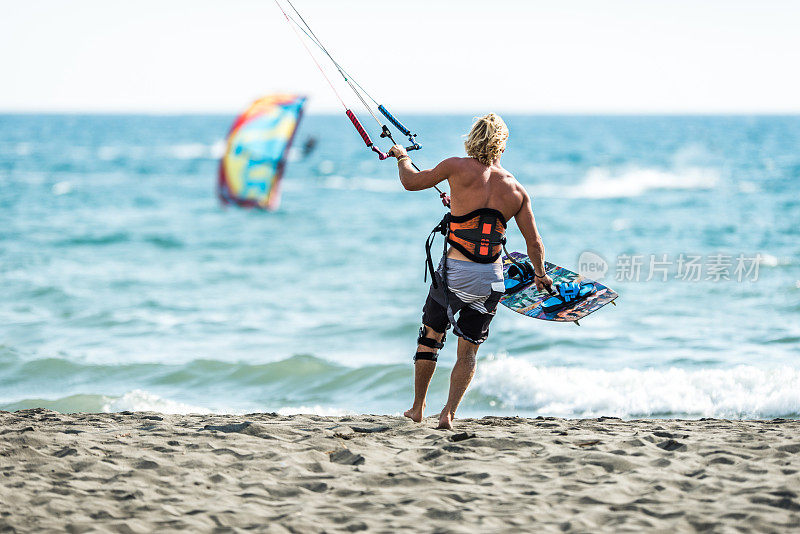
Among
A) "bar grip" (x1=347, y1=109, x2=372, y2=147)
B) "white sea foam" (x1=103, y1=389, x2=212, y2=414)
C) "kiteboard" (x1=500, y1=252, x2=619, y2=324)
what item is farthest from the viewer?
"white sea foam" (x1=103, y1=389, x2=212, y2=414)

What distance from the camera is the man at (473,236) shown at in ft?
16.3

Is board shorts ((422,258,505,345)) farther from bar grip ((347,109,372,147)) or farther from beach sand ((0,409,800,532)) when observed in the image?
bar grip ((347,109,372,147))

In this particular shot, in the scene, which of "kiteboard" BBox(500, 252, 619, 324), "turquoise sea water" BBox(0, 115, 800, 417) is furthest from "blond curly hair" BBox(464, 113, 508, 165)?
"turquoise sea water" BBox(0, 115, 800, 417)

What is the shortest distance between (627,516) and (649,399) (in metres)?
4.32

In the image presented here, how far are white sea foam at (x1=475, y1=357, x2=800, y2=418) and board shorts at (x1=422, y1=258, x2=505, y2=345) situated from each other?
9.52ft

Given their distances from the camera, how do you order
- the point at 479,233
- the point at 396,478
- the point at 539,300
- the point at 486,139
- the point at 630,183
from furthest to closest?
the point at 630,183 → the point at 539,300 → the point at 479,233 → the point at 486,139 → the point at 396,478

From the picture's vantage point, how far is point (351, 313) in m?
12.2

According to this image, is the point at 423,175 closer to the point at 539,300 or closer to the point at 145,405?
the point at 539,300

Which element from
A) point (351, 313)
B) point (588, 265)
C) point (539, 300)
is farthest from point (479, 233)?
point (351, 313)

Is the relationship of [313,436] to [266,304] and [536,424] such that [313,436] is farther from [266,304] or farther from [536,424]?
[266,304]

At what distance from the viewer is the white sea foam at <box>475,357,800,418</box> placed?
751cm

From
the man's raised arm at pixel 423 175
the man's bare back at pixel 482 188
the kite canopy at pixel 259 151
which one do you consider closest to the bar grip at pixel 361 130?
the man's raised arm at pixel 423 175

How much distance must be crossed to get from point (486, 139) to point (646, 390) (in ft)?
13.5

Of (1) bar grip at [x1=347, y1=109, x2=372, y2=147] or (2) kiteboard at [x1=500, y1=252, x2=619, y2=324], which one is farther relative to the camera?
(2) kiteboard at [x1=500, y1=252, x2=619, y2=324]
